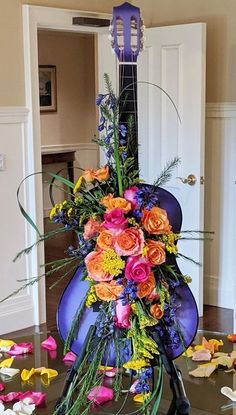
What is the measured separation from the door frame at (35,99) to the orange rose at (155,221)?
98.7 inches

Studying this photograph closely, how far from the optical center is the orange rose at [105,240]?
138 cm

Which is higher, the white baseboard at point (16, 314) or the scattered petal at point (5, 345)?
the scattered petal at point (5, 345)

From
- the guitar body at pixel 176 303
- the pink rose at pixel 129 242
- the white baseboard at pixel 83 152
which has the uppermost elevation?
the pink rose at pixel 129 242

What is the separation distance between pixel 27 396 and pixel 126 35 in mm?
947

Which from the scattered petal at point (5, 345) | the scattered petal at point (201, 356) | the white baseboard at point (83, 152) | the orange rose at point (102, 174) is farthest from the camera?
the white baseboard at point (83, 152)

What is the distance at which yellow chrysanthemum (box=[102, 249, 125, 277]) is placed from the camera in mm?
1365

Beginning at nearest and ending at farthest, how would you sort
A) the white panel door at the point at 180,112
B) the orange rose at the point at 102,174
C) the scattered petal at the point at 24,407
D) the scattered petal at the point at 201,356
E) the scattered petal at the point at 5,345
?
the orange rose at the point at 102,174
the scattered petal at the point at 24,407
the scattered petal at the point at 201,356
the scattered petal at the point at 5,345
the white panel door at the point at 180,112

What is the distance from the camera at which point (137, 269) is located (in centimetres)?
136

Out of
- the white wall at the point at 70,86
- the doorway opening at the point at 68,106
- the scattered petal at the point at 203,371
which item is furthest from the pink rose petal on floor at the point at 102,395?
the white wall at the point at 70,86

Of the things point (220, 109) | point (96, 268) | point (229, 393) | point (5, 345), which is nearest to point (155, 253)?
point (96, 268)

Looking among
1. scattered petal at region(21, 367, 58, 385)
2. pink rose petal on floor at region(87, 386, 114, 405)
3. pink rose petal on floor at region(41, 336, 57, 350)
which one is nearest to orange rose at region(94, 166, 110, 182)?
pink rose petal on floor at region(87, 386, 114, 405)

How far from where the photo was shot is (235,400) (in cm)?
164

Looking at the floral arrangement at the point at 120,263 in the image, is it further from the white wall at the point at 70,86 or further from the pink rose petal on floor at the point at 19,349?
the white wall at the point at 70,86

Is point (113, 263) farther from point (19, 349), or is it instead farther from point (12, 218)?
point (12, 218)
